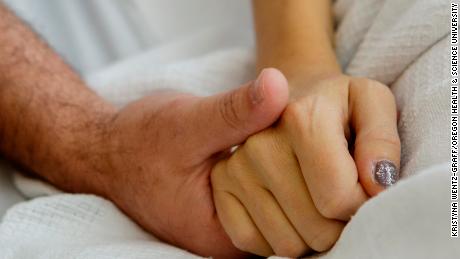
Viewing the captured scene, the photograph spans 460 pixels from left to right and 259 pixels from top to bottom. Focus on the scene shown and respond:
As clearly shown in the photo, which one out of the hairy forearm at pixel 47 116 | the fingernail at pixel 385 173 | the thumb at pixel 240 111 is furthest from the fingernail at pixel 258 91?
the hairy forearm at pixel 47 116

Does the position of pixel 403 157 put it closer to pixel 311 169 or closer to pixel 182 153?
pixel 311 169

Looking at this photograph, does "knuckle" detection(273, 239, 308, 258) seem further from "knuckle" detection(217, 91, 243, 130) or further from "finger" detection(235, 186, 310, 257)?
"knuckle" detection(217, 91, 243, 130)

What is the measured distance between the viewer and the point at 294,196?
480 mm

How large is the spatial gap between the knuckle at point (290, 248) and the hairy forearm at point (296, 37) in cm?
18

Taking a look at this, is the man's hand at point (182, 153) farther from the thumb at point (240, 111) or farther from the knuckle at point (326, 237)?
the knuckle at point (326, 237)

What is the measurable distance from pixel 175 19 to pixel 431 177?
24.3 inches

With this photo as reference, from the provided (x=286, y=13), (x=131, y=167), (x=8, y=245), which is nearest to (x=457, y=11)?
(x=286, y=13)

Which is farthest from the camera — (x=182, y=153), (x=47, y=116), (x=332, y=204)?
(x=47, y=116)

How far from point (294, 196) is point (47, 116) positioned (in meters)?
0.33

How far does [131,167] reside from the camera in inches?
23.7

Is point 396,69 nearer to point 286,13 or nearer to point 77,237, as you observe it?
point 286,13

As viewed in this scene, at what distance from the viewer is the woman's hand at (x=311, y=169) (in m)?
0.45

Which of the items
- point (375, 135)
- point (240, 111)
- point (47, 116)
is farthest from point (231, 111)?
point (47, 116)

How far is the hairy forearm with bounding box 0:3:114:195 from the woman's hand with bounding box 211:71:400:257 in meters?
0.19
